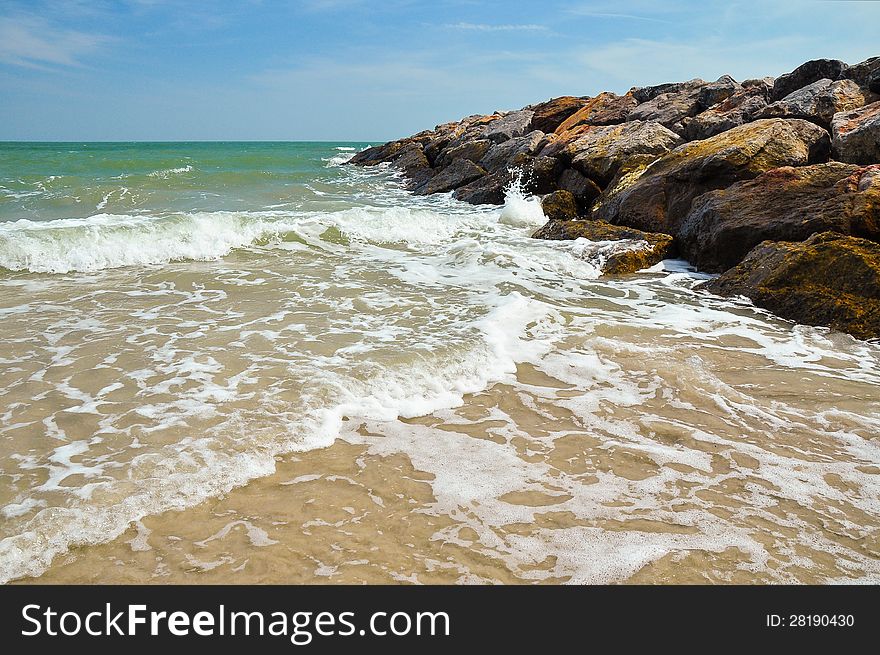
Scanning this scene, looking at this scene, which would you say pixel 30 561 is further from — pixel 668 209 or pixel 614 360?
pixel 668 209

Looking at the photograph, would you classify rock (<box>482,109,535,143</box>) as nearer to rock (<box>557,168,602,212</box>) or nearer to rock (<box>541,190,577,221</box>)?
rock (<box>557,168,602,212</box>)

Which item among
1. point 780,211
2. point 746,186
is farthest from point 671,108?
point 780,211

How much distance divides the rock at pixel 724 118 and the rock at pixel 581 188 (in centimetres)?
299

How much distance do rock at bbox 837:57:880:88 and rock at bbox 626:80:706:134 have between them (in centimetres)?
381

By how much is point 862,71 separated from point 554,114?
10.6 meters

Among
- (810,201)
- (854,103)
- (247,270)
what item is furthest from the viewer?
(854,103)

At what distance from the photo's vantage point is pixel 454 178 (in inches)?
793

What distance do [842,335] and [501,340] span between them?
346cm

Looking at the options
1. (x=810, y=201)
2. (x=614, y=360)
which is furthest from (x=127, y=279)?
(x=810, y=201)

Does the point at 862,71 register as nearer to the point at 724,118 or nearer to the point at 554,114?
the point at 724,118

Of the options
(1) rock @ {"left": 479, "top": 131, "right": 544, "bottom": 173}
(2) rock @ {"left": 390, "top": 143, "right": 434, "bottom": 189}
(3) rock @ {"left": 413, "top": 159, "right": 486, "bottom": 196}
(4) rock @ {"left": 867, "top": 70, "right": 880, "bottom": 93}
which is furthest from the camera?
(2) rock @ {"left": 390, "top": 143, "right": 434, "bottom": 189}

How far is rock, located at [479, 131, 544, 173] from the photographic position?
17672 millimetres

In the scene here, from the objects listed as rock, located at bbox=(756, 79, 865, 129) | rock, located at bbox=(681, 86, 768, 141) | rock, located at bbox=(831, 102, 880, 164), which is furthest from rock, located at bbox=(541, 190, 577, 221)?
rock, located at bbox=(831, 102, 880, 164)

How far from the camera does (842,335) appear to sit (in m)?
5.78
